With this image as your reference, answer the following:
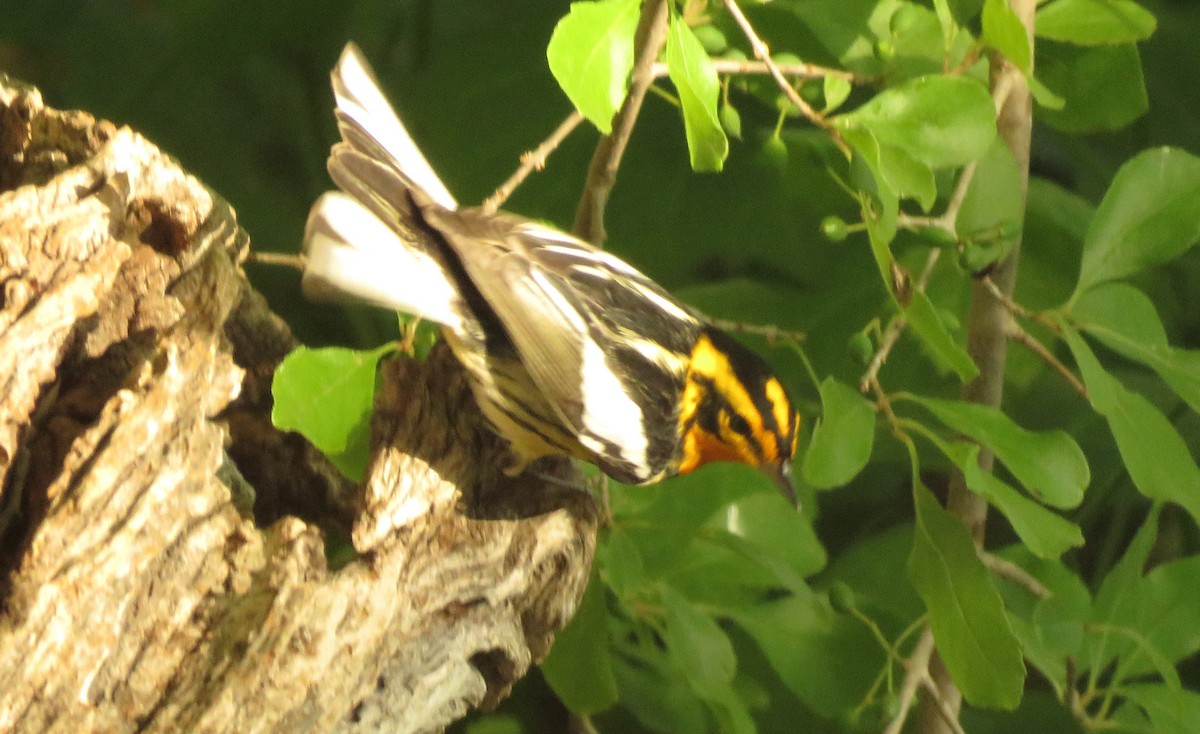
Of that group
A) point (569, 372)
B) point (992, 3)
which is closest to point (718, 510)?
point (569, 372)

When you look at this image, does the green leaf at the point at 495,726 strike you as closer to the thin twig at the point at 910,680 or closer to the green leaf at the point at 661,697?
the green leaf at the point at 661,697

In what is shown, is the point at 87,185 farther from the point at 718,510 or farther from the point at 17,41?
the point at 17,41

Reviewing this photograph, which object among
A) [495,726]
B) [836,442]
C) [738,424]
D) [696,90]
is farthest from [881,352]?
[495,726]

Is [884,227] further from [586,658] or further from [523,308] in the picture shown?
[586,658]

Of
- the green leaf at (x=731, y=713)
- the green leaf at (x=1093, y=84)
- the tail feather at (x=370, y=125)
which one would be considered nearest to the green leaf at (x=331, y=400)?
the tail feather at (x=370, y=125)

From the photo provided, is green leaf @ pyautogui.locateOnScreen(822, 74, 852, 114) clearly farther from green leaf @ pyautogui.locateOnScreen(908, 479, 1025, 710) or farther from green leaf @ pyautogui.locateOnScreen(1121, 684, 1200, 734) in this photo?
green leaf @ pyautogui.locateOnScreen(1121, 684, 1200, 734)

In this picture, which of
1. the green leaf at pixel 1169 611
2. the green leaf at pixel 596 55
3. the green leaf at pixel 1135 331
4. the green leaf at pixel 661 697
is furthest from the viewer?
the green leaf at pixel 661 697
